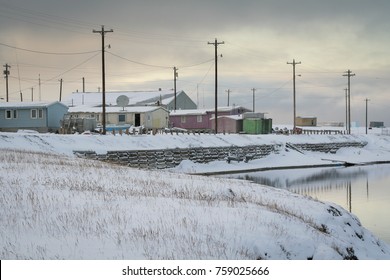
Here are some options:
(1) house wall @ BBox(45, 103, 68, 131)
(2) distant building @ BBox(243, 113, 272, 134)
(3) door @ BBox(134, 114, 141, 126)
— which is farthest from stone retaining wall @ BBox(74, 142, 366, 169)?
(3) door @ BBox(134, 114, 141, 126)

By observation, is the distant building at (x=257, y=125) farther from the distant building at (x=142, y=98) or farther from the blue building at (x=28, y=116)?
the blue building at (x=28, y=116)

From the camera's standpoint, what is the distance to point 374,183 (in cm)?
3441

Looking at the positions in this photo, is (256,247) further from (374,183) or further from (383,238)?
(374,183)

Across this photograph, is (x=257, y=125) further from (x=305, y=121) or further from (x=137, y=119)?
(x=305, y=121)

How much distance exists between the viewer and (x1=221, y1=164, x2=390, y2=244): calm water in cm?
2100

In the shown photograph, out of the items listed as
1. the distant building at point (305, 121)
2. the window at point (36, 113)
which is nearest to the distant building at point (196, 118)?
the window at point (36, 113)

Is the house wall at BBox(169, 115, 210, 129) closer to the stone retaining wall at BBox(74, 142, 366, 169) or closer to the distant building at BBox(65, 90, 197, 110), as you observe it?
the distant building at BBox(65, 90, 197, 110)

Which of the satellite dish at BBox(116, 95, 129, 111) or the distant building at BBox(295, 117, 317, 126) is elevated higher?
the satellite dish at BBox(116, 95, 129, 111)

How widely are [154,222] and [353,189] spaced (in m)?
23.1

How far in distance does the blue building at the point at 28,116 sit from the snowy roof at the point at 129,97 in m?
33.8

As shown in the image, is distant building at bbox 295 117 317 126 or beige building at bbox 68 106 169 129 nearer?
beige building at bbox 68 106 169 129

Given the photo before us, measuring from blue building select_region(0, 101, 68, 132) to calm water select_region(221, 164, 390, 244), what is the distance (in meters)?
28.8

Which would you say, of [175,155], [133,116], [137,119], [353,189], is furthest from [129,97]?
[353,189]

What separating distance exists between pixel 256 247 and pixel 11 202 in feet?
21.5
